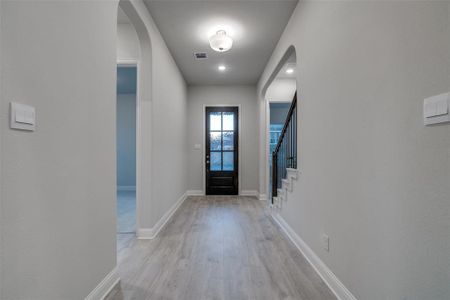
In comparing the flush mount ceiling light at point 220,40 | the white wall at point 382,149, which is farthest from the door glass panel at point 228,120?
the white wall at point 382,149

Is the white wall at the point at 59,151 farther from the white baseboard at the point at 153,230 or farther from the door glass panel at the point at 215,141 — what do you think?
the door glass panel at the point at 215,141

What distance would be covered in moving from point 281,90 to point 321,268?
163 inches

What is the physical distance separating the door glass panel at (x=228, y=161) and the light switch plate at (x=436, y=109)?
491 centimetres

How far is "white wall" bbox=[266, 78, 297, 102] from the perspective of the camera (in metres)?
5.41

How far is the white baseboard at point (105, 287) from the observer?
5.24 ft

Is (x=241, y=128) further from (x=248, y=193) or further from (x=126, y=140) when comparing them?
(x=126, y=140)

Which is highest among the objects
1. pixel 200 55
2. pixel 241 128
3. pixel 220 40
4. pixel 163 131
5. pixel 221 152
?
pixel 200 55

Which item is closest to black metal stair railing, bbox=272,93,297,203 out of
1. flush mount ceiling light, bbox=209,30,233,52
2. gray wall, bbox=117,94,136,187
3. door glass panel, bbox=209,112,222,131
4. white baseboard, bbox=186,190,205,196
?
flush mount ceiling light, bbox=209,30,233,52

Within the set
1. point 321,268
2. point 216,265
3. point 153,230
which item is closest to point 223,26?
point 153,230

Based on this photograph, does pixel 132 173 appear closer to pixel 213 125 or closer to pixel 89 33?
pixel 213 125

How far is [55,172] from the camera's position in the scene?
124 cm

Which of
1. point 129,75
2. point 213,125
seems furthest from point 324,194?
point 129,75

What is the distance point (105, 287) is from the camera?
68.7 inches

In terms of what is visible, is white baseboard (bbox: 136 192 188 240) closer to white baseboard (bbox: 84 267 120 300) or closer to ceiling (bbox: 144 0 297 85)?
white baseboard (bbox: 84 267 120 300)
